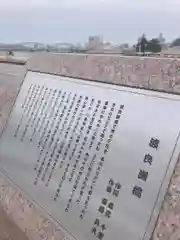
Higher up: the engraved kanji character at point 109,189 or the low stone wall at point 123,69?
the low stone wall at point 123,69

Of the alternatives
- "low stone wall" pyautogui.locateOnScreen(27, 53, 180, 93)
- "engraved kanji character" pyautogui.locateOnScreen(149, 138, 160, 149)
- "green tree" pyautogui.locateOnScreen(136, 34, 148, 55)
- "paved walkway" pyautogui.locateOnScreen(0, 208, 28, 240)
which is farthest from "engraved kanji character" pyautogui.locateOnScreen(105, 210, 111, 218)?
"green tree" pyautogui.locateOnScreen(136, 34, 148, 55)

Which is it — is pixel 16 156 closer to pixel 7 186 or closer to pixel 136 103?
pixel 7 186

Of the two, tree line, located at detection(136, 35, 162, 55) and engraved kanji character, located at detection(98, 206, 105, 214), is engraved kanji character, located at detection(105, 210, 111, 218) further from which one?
tree line, located at detection(136, 35, 162, 55)

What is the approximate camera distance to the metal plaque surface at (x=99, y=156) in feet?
6.90

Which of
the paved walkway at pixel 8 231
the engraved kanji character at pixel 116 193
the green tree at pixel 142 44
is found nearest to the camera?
the engraved kanji character at pixel 116 193

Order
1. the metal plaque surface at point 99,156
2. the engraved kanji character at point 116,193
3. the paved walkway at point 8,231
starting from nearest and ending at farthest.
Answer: the metal plaque surface at point 99,156, the engraved kanji character at point 116,193, the paved walkway at point 8,231

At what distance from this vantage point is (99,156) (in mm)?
2535

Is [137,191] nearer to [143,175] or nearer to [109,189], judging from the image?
[143,175]

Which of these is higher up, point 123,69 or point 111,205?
point 123,69

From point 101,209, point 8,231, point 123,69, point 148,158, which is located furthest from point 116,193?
point 8,231

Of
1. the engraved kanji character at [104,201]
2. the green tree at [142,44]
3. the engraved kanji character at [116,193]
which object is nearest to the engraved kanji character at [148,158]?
the engraved kanji character at [116,193]

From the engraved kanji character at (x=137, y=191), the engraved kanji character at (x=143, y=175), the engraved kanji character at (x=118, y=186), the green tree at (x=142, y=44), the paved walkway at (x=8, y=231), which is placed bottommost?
the paved walkway at (x=8, y=231)

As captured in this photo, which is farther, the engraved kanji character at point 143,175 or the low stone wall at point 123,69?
the low stone wall at point 123,69

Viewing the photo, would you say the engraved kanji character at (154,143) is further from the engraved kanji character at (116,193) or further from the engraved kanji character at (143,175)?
the engraved kanji character at (116,193)
